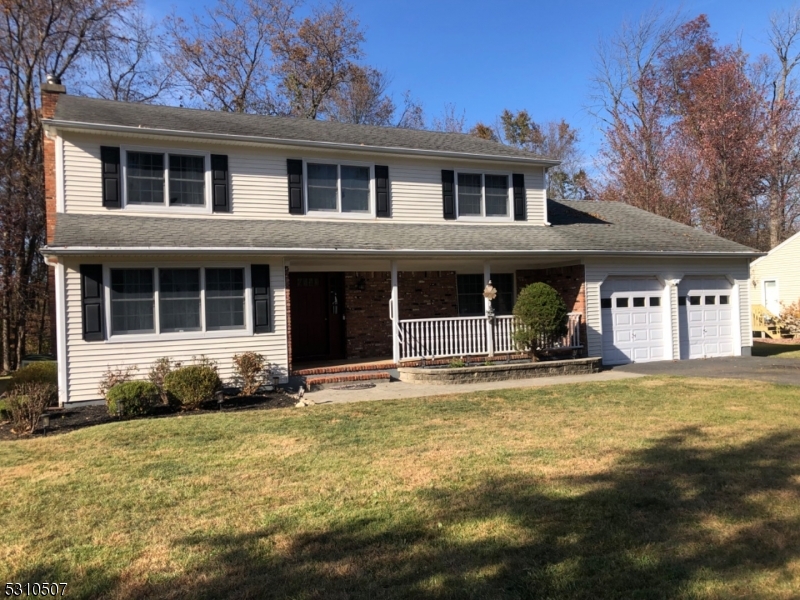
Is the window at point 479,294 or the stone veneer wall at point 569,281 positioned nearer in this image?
the stone veneer wall at point 569,281

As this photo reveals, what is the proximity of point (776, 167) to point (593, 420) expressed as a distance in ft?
87.4

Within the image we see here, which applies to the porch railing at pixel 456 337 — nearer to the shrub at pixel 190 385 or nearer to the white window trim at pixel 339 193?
the white window trim at pixel 339 193

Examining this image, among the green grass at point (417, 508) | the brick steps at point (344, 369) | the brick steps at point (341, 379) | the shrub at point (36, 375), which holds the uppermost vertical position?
the shrub at point (36, 375)

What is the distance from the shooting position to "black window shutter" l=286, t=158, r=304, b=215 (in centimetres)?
1292

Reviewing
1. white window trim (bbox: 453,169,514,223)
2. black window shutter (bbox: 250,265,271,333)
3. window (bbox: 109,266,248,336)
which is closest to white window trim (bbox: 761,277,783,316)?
white window trim (bbox: 453,169,514,223)

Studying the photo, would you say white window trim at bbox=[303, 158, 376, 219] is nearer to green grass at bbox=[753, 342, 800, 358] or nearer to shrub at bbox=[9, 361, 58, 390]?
shrub at bbox=[9, 361, 58, 390]

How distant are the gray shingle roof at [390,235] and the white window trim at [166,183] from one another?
24 centimetres

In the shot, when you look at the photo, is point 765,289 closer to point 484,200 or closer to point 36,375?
point 484,200

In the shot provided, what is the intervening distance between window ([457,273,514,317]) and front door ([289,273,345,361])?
11.7ft

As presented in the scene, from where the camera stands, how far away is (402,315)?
48.5 feet

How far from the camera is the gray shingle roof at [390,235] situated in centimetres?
1060

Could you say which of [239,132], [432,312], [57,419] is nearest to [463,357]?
[432,312]

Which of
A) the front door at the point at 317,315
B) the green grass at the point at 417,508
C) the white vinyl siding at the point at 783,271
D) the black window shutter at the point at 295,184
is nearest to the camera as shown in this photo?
the green grass at the point at 417,508

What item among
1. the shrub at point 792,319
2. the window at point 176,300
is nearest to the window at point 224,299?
the window at point 176,300
